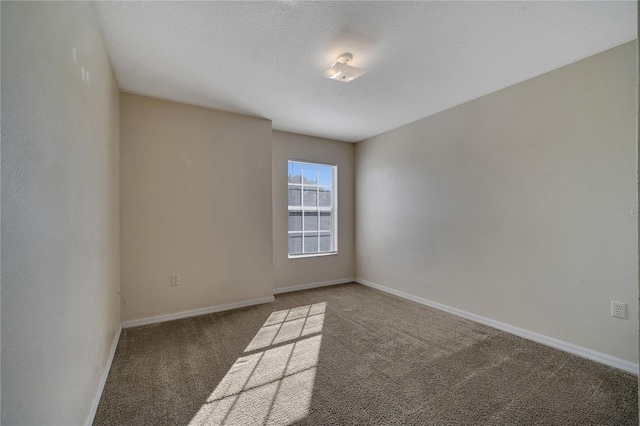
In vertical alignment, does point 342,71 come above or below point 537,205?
above

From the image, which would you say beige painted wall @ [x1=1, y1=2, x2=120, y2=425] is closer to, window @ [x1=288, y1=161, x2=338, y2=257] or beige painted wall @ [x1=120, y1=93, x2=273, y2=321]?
beige painted wall @ [x1=120, y1=93, x2=273, y2=321]

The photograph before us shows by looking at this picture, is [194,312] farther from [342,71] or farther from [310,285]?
[342,71]

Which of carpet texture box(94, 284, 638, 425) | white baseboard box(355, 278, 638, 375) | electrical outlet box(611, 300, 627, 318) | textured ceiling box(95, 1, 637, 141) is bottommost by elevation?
carpet texture box(94, 284, 638, 425)

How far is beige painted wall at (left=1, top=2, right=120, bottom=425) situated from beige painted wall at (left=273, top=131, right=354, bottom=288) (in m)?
2.57

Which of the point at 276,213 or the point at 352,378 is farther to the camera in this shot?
the point at 276,213

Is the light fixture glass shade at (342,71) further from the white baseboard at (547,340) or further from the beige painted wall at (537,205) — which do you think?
the white baseboard at (547,340)

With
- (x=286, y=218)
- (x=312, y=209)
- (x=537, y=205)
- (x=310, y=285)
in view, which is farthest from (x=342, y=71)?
(x=310, y=285)

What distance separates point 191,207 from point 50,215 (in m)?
2.26

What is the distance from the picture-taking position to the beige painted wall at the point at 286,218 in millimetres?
4348

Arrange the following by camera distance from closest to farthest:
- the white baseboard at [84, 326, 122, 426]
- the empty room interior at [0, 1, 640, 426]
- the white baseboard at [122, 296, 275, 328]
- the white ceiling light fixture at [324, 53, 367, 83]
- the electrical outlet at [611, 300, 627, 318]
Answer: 1. the empty room interior at [0, 1, 640, 426]
2. the white baseboard at [84, 326, 122, 426]
3. the electrical outlet at [611, 300, 627, 318]
4. the white ceiling light fixture at [324, 53, 367, 83]
5. the white baseboard at [122, 296, 275, 328]

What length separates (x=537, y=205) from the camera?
2.67 metres

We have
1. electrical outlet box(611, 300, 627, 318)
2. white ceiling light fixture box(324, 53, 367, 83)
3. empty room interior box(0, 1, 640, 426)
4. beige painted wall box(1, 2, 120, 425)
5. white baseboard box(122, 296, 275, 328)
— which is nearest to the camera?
beige painted wall box(1, 2, 120, 425)

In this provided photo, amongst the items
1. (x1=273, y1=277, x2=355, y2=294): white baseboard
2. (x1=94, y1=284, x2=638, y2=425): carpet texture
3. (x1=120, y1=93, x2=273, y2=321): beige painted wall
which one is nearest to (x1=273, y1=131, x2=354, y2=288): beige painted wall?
(x1=273, y1=277, x2=355, y2=294): white baseboard

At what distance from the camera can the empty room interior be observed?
4.03 ft
